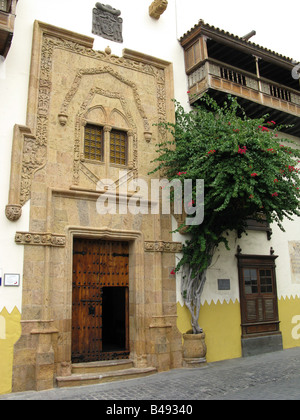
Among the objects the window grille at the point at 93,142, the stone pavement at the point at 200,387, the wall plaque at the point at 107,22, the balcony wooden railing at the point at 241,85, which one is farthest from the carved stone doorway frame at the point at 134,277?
the wall plaque at the point at 107,22

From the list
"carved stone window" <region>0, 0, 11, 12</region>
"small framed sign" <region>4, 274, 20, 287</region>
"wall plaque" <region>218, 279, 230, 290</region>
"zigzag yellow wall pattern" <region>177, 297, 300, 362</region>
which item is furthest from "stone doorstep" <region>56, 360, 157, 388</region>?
"carved stone window" <region>0, 0, 11, 12</region>

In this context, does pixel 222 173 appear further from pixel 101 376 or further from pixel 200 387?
pixel 101 376

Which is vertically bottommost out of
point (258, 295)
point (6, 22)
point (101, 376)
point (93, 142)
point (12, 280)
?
point (101, 376)

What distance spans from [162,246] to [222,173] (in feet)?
7.97

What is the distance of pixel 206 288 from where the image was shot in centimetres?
1070

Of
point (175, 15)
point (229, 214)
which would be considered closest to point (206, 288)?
point (229, 214)

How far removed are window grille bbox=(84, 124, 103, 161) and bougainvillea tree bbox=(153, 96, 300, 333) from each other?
1.52m

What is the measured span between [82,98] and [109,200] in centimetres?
264

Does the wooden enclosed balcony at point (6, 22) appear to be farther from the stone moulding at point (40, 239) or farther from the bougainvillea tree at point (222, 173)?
the bougainvillea tree at point (222, 173)

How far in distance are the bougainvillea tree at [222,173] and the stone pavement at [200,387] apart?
1516mm

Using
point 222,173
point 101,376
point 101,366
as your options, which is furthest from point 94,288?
point 222,173

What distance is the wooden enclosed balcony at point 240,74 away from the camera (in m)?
11.5

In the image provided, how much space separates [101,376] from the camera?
8273 mm

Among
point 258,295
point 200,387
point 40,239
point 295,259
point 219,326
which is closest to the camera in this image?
point 200,387
